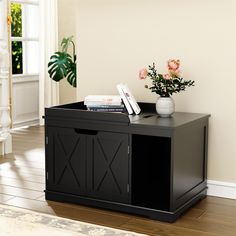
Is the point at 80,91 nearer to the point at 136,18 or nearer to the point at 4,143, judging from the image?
the point at 136,18

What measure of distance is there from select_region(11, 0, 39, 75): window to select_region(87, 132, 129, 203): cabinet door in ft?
12.4

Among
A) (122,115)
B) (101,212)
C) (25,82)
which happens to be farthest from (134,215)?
(25,82)

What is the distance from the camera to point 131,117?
11.1 ft

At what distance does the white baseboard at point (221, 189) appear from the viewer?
356 cm

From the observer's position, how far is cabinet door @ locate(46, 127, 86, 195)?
3340 millimetres

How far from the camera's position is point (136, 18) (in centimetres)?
381

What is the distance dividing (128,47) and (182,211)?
A: 4.62 ft

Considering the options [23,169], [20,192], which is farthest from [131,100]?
[23,169]

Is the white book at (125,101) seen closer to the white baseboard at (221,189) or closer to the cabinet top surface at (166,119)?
the cabinet top surface at (166,119)

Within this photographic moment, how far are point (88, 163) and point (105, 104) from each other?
471 millimetres

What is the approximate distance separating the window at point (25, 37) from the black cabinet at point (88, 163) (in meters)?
3.54

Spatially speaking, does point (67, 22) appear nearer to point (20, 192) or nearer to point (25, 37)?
point (25, 37)

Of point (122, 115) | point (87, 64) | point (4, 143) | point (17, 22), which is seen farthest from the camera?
point (17, 22)

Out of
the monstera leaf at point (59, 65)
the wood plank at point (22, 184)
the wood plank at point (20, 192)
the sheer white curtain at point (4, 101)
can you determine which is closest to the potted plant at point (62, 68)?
the monstera leaf at point (59, 65)
